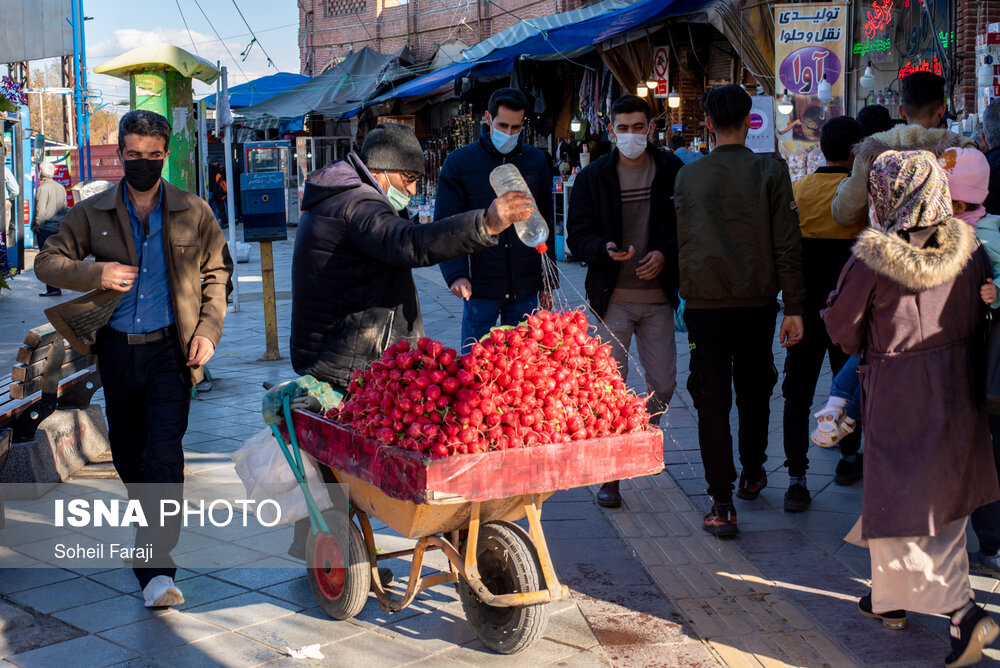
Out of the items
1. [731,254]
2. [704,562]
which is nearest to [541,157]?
[731,254]

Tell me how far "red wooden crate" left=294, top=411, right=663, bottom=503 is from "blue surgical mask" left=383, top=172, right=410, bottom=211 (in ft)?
3.49

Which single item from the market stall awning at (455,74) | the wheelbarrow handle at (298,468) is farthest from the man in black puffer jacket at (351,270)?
the market stall awning at (455,74)

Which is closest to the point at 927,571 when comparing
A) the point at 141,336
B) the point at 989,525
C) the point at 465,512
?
the point at 989,525

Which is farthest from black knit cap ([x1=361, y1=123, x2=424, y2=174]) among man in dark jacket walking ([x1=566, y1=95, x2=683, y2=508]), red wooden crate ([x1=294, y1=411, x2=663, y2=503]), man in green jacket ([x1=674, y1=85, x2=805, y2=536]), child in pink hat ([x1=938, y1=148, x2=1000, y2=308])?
child in pink hat ([x1=938, y1=148, x2=1000, y2=308])

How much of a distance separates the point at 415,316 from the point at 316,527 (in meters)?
0.94

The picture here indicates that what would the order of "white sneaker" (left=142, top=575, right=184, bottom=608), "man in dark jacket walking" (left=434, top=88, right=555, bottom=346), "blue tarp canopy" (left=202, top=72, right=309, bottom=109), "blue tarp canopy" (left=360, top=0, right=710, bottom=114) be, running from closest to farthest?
"white sneaker" (left=142, top=575, right=184, bottom=608), "man in dark jacket walking" (left=434, top=88, right=555, bottom=346), "blue tarp canopy" (left=360, top=0, right=710, bottom=114), "blue tarp canopy" (left=202, top=72, right=309, bottom=109)

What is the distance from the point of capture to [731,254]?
16.2 ft

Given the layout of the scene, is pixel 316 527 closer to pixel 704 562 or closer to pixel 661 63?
pixel 704 562

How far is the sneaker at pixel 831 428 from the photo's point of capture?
475 centimetres

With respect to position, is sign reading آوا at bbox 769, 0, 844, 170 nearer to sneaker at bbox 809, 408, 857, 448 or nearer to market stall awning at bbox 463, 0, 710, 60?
market stall awning at bbox 463, 0, 710, 60

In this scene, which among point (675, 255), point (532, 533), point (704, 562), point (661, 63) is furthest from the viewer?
point (661, 63)

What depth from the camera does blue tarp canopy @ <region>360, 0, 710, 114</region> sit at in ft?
43.2

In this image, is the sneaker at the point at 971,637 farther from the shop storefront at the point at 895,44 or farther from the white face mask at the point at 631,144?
the shop storefront at the point at 895,44

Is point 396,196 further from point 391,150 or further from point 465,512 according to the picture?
point 465,512
